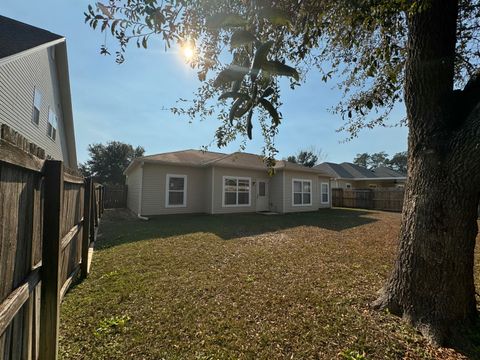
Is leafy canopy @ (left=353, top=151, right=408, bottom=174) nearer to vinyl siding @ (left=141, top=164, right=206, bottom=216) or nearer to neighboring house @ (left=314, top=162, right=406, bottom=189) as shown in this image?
neighboring house @ (left=314, top=162, right=406, bottom=189)

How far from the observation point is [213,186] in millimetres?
12453

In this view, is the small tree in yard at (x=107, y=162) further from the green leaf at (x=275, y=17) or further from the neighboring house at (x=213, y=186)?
the green leaf at (x=275, y=17)

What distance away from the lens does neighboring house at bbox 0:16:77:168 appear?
268 inches

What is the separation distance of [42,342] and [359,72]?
580 cm

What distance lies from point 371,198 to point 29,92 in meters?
21.5

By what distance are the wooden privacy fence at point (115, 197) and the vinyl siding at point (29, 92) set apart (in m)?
4.17

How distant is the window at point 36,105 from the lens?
8.55 m

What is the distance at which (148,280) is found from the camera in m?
3.94

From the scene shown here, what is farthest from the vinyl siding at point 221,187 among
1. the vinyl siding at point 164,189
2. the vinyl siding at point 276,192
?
Result: the vinyl siding at point 276,192

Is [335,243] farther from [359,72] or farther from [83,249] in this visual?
[83,249]

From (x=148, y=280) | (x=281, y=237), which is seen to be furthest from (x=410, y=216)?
(x=281, y=237)

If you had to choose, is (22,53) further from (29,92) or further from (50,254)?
(50,254)

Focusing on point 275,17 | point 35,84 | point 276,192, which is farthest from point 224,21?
point 276,192

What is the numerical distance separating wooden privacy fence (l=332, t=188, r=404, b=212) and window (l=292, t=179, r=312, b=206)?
20.2 ft
